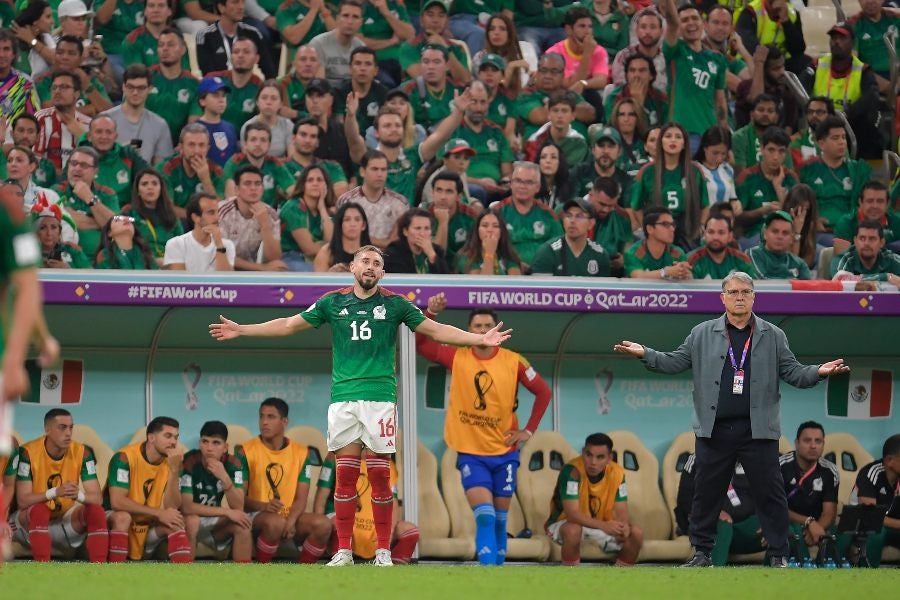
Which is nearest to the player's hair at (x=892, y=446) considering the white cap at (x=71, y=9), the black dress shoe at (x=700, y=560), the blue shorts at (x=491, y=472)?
the black dress shoe at (x=700, y=560)

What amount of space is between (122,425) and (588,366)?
3.88m

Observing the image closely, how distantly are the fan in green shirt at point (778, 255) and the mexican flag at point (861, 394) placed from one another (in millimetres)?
1030

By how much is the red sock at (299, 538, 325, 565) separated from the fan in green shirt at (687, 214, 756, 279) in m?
3.77

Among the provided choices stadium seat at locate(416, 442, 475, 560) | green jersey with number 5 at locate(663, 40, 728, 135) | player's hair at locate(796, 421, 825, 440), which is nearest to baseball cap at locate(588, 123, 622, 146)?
green jersey with number 5 at locate(663, 40, 728, 135)

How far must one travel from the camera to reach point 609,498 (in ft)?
37.8

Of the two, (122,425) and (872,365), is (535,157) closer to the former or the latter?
(872,365)

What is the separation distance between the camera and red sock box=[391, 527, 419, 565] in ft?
34.9

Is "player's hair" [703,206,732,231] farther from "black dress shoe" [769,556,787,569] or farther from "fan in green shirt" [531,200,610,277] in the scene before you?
"black dress shoe" [769,556,787,569]

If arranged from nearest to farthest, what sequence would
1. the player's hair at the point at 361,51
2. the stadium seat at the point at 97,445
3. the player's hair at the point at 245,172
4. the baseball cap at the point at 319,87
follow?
the stadium seat at the point at 97,445 → the player's hair at the point at 245,172 → the baseball cap at the point at 319,87 → the player's hair at the point at 361,51

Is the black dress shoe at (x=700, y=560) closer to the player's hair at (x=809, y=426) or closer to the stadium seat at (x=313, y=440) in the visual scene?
the player's hair at (x=809, y=426)

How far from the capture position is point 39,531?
1060cm

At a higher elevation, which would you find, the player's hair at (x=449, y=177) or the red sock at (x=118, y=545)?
the player's hair at (x=449, y=177)

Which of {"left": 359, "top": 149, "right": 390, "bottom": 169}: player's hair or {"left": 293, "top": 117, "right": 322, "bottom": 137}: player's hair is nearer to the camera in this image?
{"left": 359, "top": 149, "right": 390, "bottom": 169}: player's hair

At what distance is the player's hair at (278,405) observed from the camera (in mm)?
11445
